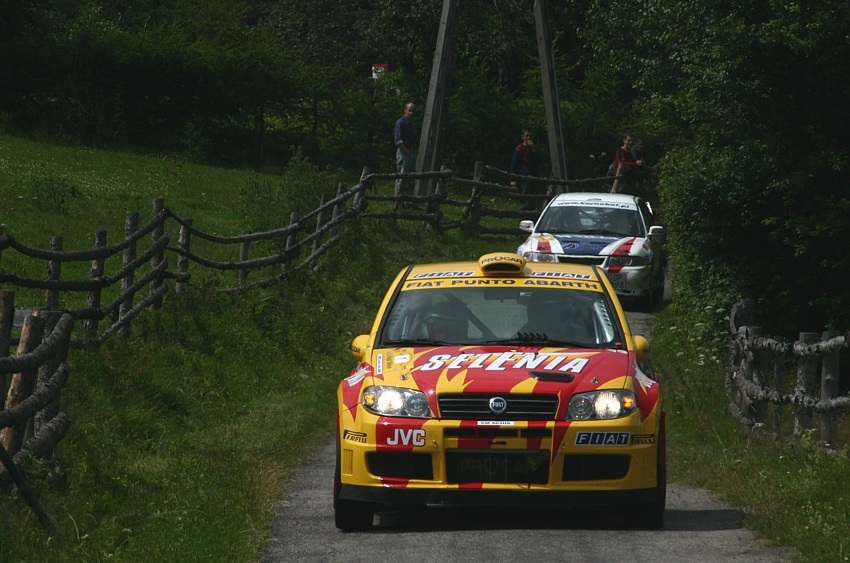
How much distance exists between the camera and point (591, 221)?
67.3 ft

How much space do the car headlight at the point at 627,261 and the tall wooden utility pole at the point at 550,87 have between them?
1101cm

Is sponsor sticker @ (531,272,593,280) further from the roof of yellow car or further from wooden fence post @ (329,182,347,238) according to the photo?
wooden fence post @ (329,182,347,238)

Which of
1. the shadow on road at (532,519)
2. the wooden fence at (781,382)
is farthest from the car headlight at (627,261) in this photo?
the shadow on road at (532,519)

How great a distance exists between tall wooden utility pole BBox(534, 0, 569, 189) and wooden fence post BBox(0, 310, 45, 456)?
888 inches

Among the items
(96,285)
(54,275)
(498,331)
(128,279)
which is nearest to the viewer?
(498,331)

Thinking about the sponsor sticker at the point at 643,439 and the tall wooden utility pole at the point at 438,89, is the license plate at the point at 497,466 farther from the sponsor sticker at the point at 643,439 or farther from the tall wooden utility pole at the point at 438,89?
the tall wooden utility pole at the point at 438,89

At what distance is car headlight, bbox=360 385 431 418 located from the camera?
7609 mm

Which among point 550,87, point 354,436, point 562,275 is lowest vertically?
point 354,436

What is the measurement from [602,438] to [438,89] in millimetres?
18821

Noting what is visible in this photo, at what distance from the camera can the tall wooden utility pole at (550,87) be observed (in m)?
29.3

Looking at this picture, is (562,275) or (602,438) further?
(562,275)

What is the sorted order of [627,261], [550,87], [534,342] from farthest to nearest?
[550,87] < [627,261] < [534,342]

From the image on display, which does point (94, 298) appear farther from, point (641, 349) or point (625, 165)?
point (625, 165)

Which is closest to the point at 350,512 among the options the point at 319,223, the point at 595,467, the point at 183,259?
the point at 595,467
